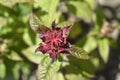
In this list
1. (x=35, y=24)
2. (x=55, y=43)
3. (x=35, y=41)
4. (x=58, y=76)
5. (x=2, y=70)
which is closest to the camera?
(x=55, y=43)

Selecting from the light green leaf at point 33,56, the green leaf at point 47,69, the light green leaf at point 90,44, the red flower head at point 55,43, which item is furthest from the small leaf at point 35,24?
the light green leaf at point 90,44

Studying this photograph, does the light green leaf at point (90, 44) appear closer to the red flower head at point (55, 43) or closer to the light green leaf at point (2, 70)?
the light green leaf at point (2, 70)

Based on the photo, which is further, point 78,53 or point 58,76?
point 58,76

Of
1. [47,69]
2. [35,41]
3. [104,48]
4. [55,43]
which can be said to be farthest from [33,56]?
[104,48]

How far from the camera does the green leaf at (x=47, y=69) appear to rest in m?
1.78

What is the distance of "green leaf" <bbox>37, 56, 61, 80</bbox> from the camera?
5.85 feet

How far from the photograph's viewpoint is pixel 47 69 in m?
1.82

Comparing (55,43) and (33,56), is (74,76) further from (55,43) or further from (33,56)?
(55,43)

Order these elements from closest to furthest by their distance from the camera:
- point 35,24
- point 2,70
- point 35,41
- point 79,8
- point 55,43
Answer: point 55,43 < point 35,24 < point 35,41 < point 2,70 < point 79,8

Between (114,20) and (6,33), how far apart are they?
3.69 ft

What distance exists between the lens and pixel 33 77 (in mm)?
2764

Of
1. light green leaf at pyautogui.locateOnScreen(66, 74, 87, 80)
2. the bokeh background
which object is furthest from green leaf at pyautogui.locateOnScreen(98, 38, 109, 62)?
light green leaf at pyautogui.locateOnScreen(66, 74, 87, 80)

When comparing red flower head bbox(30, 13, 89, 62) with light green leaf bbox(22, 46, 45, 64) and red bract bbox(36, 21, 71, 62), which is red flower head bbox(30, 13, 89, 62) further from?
light green leaf bbox(22, 46, 45, 64)

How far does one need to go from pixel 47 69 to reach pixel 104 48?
75cm
